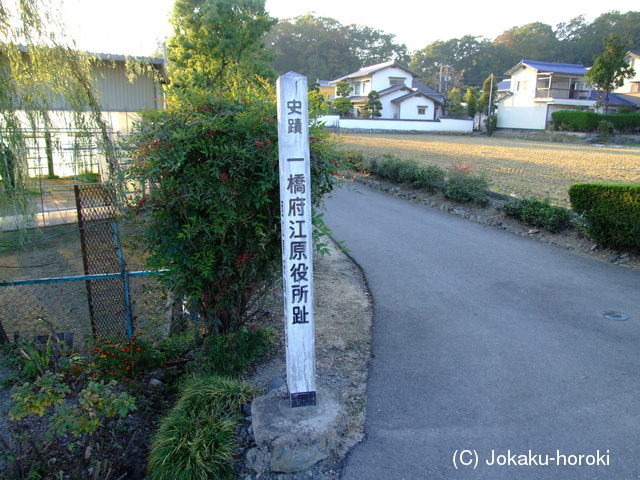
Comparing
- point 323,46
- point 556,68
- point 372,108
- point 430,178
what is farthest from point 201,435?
point 323,46

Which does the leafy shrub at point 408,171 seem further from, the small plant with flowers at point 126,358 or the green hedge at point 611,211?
the small plant with flowers at point 126,358

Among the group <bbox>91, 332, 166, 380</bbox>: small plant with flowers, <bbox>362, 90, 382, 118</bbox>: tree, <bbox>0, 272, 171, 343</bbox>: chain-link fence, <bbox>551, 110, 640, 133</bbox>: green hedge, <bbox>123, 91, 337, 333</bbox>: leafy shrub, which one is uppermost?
<bbox>362, 90, 382, 118</bbox>: tree

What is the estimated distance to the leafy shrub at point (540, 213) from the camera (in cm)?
955

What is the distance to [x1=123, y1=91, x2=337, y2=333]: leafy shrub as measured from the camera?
13.2ft

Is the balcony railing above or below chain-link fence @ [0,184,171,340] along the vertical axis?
above

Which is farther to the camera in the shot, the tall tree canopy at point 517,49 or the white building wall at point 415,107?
the tall tree canopy at point 517,49

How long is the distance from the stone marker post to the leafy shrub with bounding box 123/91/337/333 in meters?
0.46

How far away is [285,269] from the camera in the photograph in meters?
3.70

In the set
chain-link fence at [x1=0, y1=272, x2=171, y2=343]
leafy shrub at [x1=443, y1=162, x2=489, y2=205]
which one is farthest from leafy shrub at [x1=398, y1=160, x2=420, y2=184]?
chain-link fence at [x1=0, y1=272, x2=171, y2=343]

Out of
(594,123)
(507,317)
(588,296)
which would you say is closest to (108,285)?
(507,317)

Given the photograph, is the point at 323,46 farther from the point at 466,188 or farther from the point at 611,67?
the point at 466,188

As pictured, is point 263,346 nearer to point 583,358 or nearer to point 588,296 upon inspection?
point 583,358

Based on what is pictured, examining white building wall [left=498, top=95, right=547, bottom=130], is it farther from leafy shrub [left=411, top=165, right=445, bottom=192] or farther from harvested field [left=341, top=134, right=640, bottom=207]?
leafy shrub [left=411, top=165, right=445, bottom=192]

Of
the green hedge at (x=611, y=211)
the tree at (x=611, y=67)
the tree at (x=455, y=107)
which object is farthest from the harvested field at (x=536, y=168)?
the tree at (x=455, y=107)
